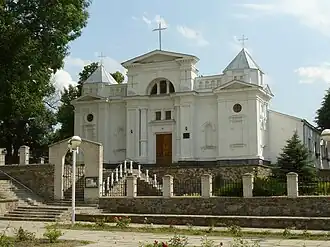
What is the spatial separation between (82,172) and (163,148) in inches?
388

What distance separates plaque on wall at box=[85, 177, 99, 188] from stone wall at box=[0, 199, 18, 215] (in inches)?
135

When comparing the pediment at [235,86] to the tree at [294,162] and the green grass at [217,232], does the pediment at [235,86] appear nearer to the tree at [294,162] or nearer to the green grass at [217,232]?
the tree at [294,162]

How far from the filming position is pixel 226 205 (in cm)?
2195

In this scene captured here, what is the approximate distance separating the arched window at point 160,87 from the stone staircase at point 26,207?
1314 cm

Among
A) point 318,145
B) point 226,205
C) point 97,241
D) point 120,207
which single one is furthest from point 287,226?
point 318,145

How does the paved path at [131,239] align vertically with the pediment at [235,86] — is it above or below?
below

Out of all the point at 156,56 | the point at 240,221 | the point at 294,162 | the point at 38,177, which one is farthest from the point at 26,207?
the point at 156,56

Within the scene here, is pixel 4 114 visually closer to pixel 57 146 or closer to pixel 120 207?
pixel 57 146

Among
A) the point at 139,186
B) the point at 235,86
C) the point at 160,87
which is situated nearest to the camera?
the point at 139,186

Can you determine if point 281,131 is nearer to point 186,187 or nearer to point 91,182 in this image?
point 186,187

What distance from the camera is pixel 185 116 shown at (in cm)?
3653

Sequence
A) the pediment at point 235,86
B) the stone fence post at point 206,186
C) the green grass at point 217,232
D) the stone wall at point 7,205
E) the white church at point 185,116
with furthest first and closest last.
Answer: the white church at point 185,116 < the pediment at point 235,86 < the stone wall at point 7,205 < the stone fence post at point 206,186 < the green grass at point 217,232

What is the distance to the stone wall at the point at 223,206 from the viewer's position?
2061 cm

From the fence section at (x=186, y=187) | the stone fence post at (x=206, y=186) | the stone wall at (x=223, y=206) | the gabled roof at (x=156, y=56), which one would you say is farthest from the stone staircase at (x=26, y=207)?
the gabled roof at (x=156, y=56)
